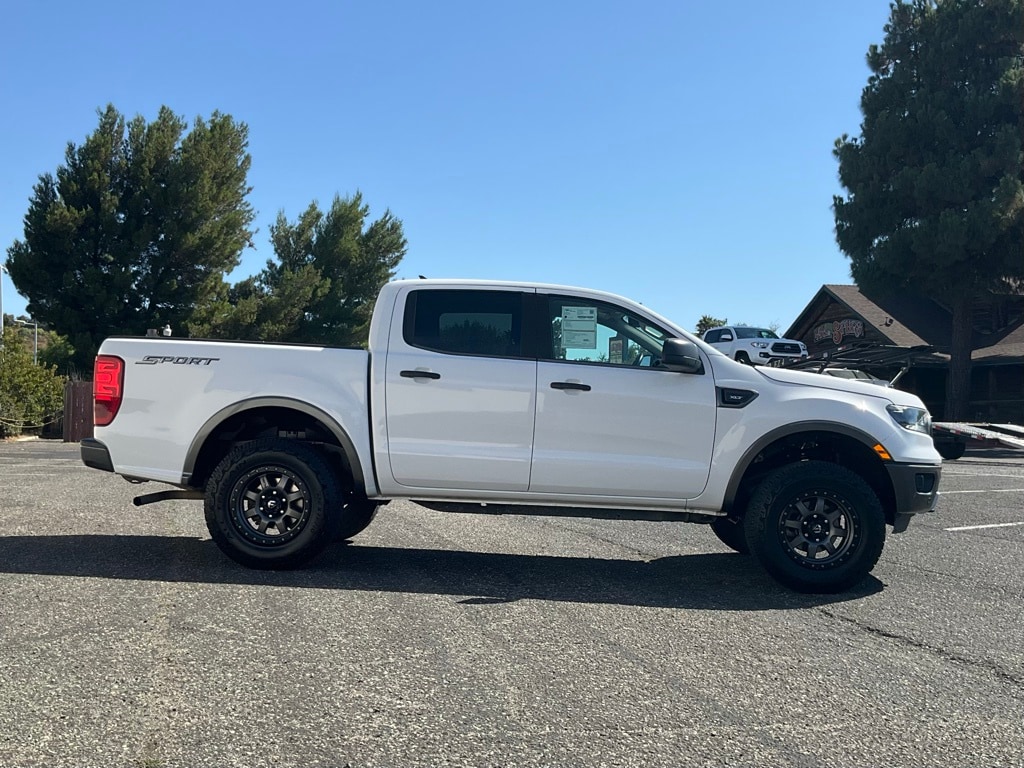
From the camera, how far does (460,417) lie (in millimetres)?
5895

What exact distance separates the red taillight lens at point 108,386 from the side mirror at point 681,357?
12.0ft

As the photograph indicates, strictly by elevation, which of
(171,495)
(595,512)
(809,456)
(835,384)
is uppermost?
(835,384)

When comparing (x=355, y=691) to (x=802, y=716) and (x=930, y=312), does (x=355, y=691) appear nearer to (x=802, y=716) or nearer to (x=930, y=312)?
(x=802, y=716)

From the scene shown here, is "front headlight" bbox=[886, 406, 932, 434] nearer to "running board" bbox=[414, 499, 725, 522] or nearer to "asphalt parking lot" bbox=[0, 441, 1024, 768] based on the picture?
"asphalt parking lot" bbox=[0, 441, 1024, 768]

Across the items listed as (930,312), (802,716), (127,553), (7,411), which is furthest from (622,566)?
(930,312)

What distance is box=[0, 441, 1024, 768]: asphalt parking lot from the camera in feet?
10.3

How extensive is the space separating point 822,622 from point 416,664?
2.37 m

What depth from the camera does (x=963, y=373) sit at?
28.4 meters

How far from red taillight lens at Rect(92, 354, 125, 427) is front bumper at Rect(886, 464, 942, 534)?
Result: 5.15 metres

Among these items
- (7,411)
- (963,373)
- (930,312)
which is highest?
(930,312)

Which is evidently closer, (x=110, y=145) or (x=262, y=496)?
(x=262, y=496)

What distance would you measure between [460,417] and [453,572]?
1.07 meters

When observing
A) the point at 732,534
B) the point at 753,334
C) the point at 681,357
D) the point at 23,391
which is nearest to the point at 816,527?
the point at 732,534

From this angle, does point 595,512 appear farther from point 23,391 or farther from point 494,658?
point 23,391
